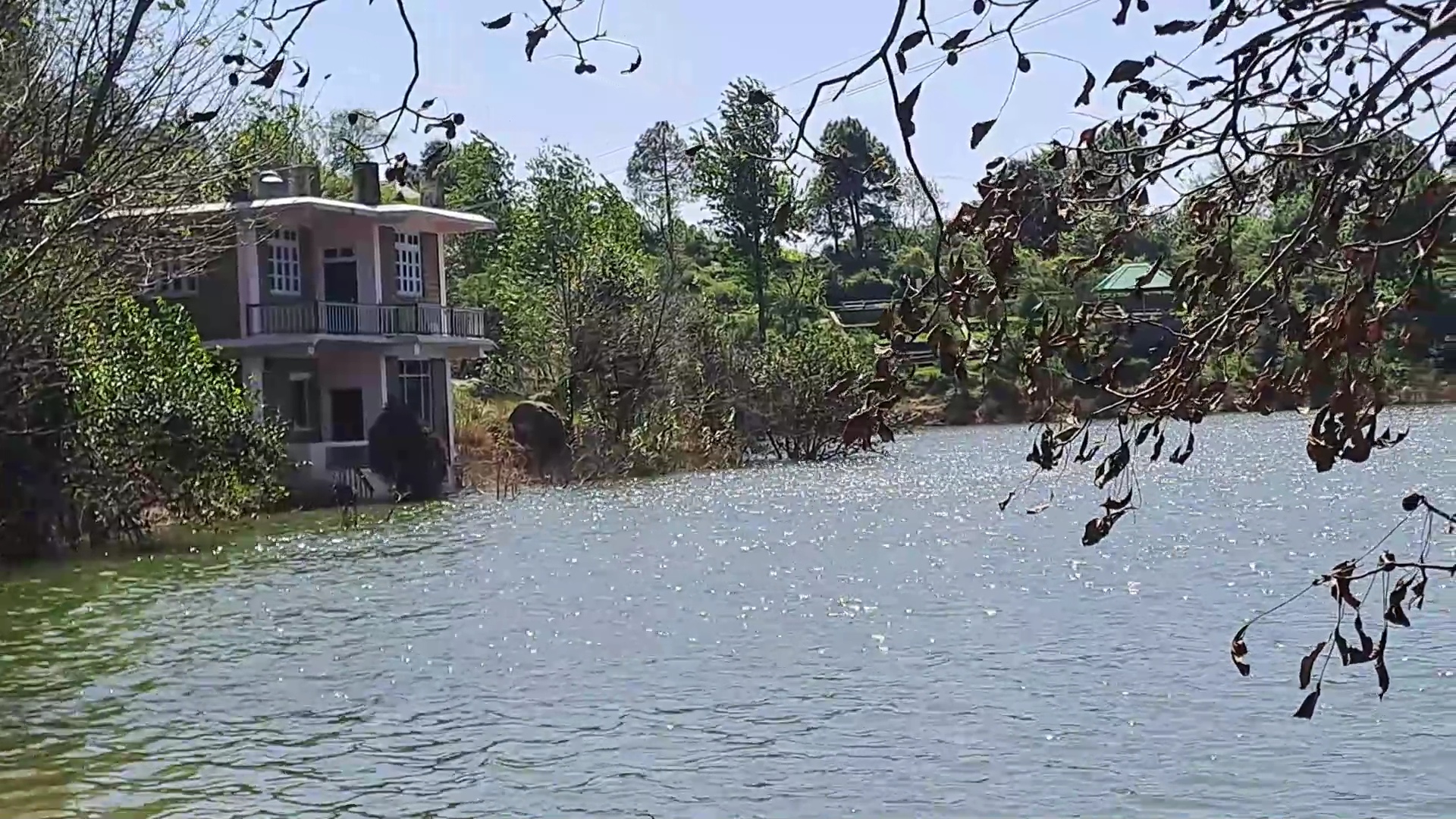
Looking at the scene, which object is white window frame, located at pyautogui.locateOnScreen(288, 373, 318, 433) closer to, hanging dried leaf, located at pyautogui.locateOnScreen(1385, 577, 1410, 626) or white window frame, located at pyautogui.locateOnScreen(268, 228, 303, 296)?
white window frame, located at pyautogui.locateOnScreen(268, 228, 303, 296)

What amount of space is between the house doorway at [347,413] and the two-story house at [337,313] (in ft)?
0.07

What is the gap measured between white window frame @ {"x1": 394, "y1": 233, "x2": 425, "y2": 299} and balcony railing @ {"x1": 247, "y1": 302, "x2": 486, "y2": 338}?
0.91 m

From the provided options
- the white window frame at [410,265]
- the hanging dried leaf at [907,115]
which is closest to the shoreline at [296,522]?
the white window frame at [410,265]

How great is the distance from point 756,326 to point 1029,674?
49.1 meters

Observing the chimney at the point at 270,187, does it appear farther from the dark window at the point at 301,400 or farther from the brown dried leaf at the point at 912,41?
the brown dried leaf at the point at 912,41

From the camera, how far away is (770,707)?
13875mm

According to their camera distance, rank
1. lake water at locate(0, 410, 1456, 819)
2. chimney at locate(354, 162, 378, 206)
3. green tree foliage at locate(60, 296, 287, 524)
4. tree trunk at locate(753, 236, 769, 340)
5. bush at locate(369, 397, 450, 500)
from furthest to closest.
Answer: tree trunk at locate(753, 236, 769, 340)
chimney at locate(354, 162, 378, 206)
bush at locate(369, 397, 450, 500)
green tree foliage at locate(60, 296, 287, 524)
lake water at locate(0, 410, 1456, 819)

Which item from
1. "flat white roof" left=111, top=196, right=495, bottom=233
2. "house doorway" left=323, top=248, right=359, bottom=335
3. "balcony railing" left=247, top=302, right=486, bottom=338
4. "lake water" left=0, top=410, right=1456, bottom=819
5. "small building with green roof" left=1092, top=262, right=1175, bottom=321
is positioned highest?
"flat white roof" left=111, top=196, right=495, bottom=233

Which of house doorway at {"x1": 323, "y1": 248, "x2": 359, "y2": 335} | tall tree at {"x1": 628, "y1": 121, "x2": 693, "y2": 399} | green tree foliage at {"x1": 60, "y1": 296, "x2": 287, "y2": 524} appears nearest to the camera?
green tree foliage at {"x1": 60, "y1": 296, "x2": 287, "y2": 524}

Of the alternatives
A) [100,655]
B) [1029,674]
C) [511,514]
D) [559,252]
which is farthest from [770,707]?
[559,252]

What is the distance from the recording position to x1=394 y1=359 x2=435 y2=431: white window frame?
128ft

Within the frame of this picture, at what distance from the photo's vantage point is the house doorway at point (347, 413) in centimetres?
3800

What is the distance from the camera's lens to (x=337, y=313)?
120 feet

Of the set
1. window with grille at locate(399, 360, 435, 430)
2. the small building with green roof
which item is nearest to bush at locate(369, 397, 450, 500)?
window with grille at locate(399, 360, 435, 430)
